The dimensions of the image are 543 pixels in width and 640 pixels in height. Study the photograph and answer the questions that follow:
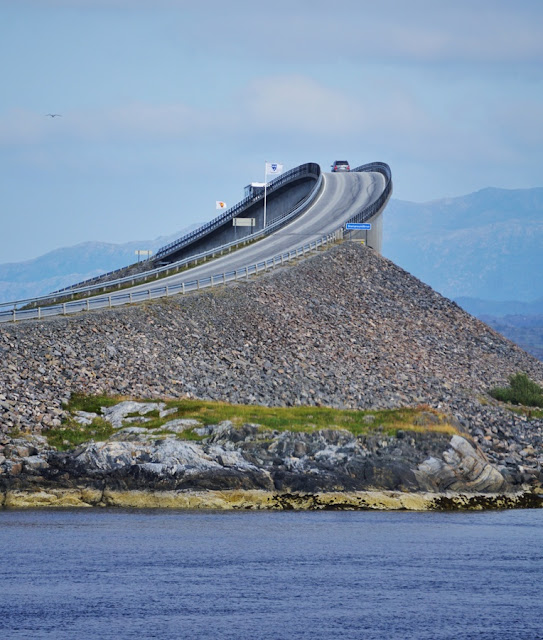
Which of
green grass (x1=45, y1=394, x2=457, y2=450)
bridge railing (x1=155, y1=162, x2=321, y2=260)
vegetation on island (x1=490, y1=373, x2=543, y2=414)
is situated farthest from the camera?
bridge railing (x1=155, y1=162, x2=321, y2=260)

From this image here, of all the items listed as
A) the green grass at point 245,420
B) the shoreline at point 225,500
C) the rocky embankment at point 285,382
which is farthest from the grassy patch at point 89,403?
the shoreline at point 225,500

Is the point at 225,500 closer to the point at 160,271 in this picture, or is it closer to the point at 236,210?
the point at 160,271

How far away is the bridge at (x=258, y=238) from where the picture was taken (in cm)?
8525

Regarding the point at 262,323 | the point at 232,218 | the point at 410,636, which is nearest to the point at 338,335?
the point at 262,323

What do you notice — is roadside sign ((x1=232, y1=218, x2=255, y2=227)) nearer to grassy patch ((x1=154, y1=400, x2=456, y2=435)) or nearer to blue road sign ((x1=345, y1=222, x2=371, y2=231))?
blue road sign ((x1=345, y1=222, x2=371, y2=231))

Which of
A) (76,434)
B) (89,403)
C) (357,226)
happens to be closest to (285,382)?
(89,403)

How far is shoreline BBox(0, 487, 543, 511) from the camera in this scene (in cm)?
5462

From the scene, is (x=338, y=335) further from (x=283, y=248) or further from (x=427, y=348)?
(x=283, y=248)

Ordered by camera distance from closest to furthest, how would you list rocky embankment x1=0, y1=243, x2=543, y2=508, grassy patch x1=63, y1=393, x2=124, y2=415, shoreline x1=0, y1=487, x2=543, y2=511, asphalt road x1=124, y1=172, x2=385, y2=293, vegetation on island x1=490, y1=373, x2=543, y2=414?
shoreline x1=0, y1=487, x2=543, y2=511 → rocky embankment x1=0, y1=243, x2=543, y2=508 → grassy patch x1=63, y1=393, x2=124, y2=415 → vegetation on island x1=490, y1=373, x2=543, y2=414 → asphalt road x1=124, y1=172, x2=385, y2=293

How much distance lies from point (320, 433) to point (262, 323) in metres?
23.5

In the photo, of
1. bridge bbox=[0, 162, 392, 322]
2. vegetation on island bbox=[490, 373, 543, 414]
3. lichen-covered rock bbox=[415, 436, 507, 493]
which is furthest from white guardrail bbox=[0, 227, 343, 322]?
lichen-covered rock bbox=[415, 436, 507, 493]

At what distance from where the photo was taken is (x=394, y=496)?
57000 millimetres

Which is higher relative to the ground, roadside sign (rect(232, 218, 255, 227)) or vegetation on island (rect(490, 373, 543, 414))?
roadside sign (rect(232, 218, 255, 227))

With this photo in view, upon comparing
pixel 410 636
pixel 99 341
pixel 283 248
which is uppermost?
pixel 283 248
